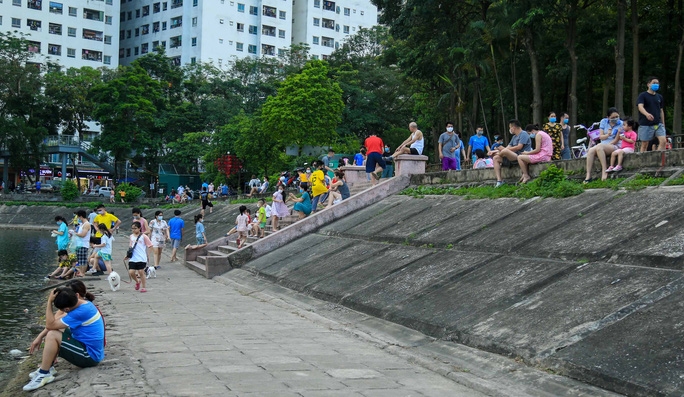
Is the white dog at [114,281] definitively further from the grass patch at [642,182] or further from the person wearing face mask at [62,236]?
the grass patch at [642,182]

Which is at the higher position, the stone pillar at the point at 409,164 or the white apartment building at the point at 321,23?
the white apartment building at the point at 321,23

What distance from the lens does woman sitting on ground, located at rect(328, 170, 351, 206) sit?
21438 mm

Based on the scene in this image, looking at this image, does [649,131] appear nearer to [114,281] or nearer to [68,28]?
[114,281]

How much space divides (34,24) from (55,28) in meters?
2.59

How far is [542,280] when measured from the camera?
955cm

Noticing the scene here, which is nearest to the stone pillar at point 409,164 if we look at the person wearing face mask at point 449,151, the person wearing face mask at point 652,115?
the person wearing face mask at point 449,151

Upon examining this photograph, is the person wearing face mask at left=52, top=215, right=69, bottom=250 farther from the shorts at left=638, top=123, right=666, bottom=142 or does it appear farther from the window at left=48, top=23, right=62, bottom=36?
the window at left=48, top=23, right=62, bottom=36

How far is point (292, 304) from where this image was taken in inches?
537

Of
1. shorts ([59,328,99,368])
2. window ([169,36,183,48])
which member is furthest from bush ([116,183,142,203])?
shorts ([59,328,99,368])

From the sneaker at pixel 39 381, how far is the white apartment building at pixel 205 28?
77328 millimetres

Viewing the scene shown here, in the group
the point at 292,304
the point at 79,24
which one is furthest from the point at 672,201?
the point at 79,24

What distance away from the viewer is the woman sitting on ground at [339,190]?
70.3ft

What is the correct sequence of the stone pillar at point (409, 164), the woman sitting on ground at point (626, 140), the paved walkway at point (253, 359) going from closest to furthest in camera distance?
the paved walkway at point (253, 359)
the woman sitting on ground at point (626, 140)
the stone pillar at point (409, 164)

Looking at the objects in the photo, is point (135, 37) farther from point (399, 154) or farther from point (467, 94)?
point (399, 154)
